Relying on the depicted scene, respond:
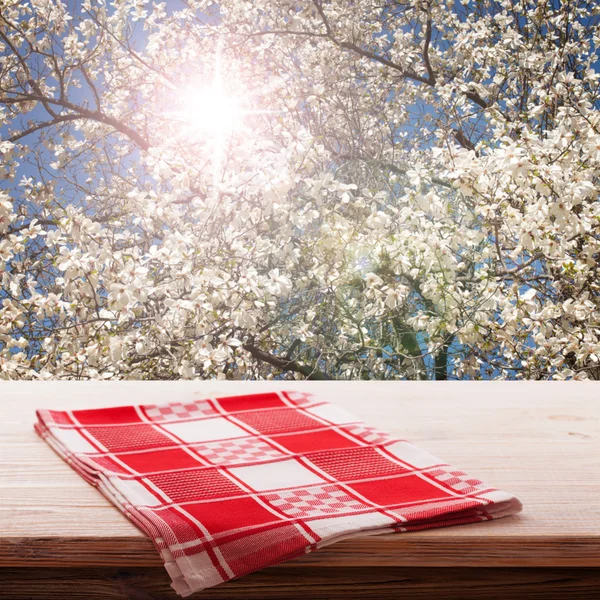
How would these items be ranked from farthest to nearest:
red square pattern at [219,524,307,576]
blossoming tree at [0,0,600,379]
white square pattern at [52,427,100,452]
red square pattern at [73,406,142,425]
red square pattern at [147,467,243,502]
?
blossoming tree at [0,0,600,379]
red square pattern at [73,406,142,425]
white square pattern at [52,427,100,452]
red square pattern at [147,467,243,502]
red square pattern at [219,524,307,576]

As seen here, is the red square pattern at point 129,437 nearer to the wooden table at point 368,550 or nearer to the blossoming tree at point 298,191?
the wooden table at point 368,550

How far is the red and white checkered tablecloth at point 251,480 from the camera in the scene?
0.55 meters

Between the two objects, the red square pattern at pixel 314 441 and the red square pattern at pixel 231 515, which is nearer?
the red square pattern at pixel 231 515

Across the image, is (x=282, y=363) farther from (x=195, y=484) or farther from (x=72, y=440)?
(x=195, y=484)

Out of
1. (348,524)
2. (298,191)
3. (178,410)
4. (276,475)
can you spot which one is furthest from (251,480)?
(298,191)

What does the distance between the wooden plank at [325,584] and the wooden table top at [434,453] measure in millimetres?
35

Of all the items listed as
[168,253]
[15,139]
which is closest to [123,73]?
[15,139]

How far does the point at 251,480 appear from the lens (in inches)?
26.5

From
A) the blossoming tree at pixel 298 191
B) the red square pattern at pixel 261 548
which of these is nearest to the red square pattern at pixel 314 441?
the red square pattern at pixel 261 548

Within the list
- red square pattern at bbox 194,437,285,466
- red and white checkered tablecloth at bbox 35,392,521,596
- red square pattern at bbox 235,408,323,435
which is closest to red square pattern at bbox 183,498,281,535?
red and white checkered tablecloth at bbox 35,392,521,596

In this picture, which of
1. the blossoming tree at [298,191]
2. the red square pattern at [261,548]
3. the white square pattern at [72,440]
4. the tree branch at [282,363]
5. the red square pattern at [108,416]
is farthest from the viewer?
the tree branch at [282,363]

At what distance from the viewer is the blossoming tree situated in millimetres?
2248

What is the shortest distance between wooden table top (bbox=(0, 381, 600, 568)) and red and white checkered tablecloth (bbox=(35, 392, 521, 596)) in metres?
0.01

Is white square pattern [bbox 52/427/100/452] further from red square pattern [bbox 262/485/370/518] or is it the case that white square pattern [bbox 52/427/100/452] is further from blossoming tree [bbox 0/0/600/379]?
blossoming tree [bbox 0/0/600/379]
